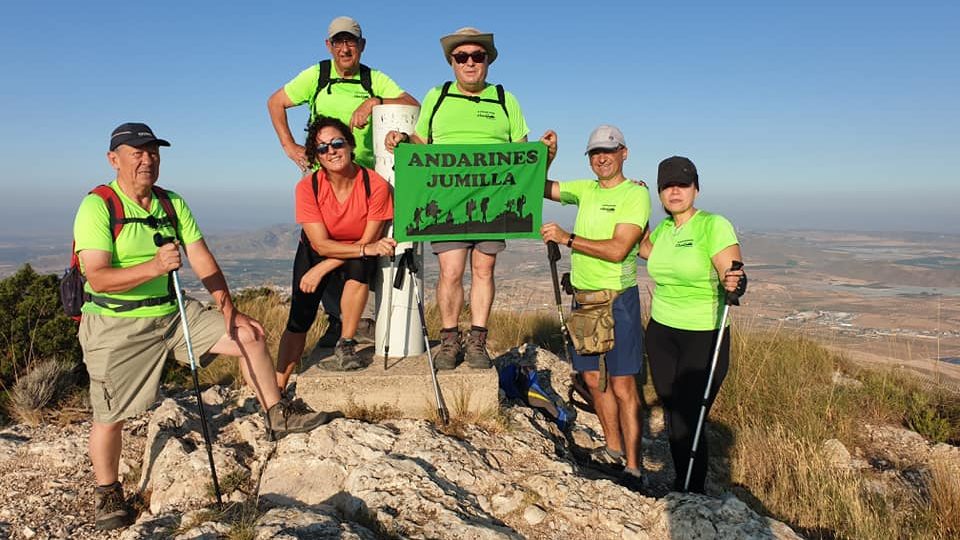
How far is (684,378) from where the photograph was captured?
441 centimetres

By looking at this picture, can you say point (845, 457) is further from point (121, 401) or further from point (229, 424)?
point (121, 401)

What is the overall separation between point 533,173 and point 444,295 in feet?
4.27

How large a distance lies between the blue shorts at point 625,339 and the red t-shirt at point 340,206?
80.6 inches

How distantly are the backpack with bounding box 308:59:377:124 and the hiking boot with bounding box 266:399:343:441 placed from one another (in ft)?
8.90

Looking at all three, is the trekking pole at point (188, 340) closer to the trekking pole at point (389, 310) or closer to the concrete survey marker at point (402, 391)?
the concrete survey marker at point (402, 391)

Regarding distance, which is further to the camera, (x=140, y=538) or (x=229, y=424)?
(x=229, y=424)

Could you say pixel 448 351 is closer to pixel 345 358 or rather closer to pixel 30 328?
pixel 345 358

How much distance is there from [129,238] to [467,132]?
2.65 m

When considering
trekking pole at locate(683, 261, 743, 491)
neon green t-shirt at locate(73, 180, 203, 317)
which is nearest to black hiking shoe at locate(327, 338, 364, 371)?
neon green t-shirt at locate(73, 180, 203, 317)

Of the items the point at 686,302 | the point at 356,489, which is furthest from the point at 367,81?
the point at 356,489

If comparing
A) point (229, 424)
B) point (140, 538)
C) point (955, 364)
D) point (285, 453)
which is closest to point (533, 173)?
point (285, 453)

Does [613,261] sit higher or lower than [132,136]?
lower

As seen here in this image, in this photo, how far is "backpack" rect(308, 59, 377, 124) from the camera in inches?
220

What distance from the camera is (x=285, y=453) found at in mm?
4305
